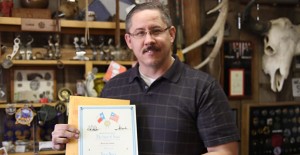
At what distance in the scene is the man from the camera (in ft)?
4.13

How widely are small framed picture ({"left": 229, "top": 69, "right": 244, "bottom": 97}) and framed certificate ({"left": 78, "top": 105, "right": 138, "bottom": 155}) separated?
4.59 feet

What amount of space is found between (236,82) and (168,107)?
1373 millimetres

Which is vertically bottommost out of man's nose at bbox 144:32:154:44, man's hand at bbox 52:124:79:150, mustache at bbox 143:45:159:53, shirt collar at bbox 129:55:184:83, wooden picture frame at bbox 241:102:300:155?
wooden picture frame at bbox 241:102:300:155

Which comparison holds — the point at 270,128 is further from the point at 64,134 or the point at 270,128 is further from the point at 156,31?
the point at 64,134

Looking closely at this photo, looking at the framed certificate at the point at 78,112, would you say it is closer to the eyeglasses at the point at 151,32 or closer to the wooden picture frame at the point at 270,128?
the eyeglasses at the point at 151,32

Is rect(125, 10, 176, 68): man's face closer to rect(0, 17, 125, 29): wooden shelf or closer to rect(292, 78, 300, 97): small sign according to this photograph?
rect(0, 17, 125, 29): wooden shelf

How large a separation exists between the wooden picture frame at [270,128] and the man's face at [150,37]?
1.42 meters

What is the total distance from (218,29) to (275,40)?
0.45 meters

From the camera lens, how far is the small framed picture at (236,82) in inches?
99.9

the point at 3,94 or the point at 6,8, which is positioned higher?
the point at 6,8

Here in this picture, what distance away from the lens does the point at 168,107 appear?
1.31 meters

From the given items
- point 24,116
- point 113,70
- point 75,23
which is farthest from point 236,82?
point 24,116

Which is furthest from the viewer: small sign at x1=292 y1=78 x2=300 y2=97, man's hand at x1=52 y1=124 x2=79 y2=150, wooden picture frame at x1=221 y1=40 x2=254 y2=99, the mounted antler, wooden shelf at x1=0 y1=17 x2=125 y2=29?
small sign at x1=292 y1=78 x2=300 y2=97

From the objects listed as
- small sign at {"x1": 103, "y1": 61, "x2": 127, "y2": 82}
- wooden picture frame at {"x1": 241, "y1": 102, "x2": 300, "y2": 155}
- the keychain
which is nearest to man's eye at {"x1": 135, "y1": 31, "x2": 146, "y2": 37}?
small sign at {"x1": 103, "y1": 61, "x2": 127, "y2": 82}
